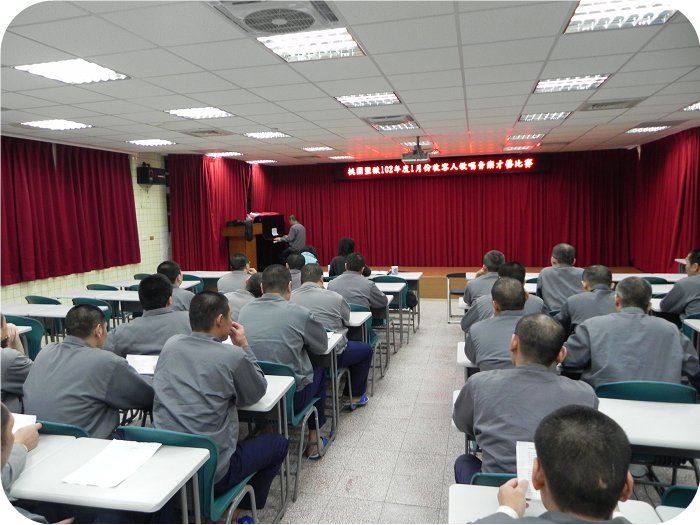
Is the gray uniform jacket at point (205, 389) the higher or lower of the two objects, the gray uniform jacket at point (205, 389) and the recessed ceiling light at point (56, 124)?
the lower

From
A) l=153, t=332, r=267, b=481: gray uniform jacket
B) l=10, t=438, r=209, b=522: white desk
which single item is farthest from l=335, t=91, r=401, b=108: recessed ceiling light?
l=10, t=438, r=209, b=522: white desk

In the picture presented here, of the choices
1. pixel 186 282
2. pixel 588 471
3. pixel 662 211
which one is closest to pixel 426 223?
pixel 662 211

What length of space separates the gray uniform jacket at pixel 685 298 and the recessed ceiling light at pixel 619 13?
2.27 meters

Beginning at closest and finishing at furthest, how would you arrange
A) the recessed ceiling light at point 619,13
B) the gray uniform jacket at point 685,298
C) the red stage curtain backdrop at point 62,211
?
1. the recessed ceiling light at point 619,13
2. the gray uniform jacket at point 685,298
3. the red stage curtain backdrop at point 62,211

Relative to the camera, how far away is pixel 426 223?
1193 centimetres

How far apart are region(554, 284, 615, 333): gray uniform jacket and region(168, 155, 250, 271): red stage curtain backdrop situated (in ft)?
24.7

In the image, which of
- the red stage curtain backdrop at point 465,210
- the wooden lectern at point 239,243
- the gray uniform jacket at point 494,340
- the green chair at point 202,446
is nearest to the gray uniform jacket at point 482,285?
the gray uniform jacket at point 494,340

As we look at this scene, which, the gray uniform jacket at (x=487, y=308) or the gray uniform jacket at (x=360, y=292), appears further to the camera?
the gray uniform jacket at (x=360, y=292)

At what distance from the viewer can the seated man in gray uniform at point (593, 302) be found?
357 cm

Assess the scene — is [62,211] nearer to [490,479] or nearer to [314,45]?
[314,45]

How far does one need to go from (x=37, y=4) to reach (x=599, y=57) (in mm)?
3781

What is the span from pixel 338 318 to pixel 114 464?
2253 millimetres

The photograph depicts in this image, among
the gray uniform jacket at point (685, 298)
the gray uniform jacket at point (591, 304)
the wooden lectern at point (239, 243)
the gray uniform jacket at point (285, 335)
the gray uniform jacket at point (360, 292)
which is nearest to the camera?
the gray uniform jacket at point (285, 335)

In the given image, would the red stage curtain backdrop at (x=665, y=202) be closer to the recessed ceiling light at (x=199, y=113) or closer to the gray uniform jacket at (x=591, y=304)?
the gray uniform jacket at (x=591, y=304)
